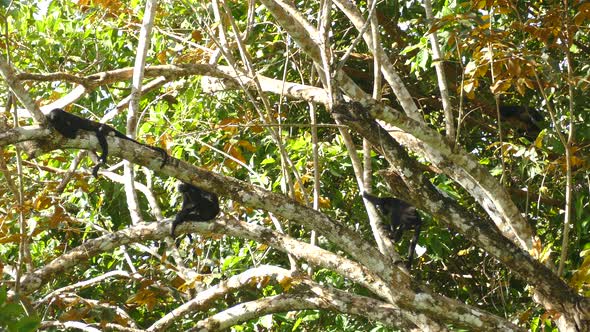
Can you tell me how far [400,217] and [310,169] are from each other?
95 centimetres

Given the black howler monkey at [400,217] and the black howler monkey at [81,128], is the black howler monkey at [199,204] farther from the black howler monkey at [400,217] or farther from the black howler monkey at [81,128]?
the black howler monkey at [400,217]

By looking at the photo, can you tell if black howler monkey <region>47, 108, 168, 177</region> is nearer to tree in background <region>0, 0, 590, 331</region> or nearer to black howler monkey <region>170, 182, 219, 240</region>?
tree in background <region>0, 0, 590, 331</region>

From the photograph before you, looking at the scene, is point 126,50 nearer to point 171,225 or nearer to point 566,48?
point 171,225

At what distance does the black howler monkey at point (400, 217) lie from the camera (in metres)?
6.49

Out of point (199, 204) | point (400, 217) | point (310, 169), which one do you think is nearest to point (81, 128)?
point (199, 204)

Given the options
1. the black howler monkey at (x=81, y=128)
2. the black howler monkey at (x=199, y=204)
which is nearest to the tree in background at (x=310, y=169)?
the black howler monkey at (x=81, y=128)

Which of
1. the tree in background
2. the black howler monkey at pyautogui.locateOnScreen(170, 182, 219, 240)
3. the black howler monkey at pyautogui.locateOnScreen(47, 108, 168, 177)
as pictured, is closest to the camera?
the black howler monkey at pyautogui.locateOnScreen(47, 108, 168, 177)

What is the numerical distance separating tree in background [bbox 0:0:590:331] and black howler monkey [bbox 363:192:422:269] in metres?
0.20

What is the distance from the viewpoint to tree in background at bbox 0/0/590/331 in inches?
188

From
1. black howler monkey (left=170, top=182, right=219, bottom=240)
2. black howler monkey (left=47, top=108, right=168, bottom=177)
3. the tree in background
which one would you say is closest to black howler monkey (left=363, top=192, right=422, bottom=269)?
the tree in background

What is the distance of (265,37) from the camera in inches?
311

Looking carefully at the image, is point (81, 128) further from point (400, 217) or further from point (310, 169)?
point (400, 217)

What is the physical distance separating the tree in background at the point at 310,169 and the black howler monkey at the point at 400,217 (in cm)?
20

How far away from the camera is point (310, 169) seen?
7.07m
